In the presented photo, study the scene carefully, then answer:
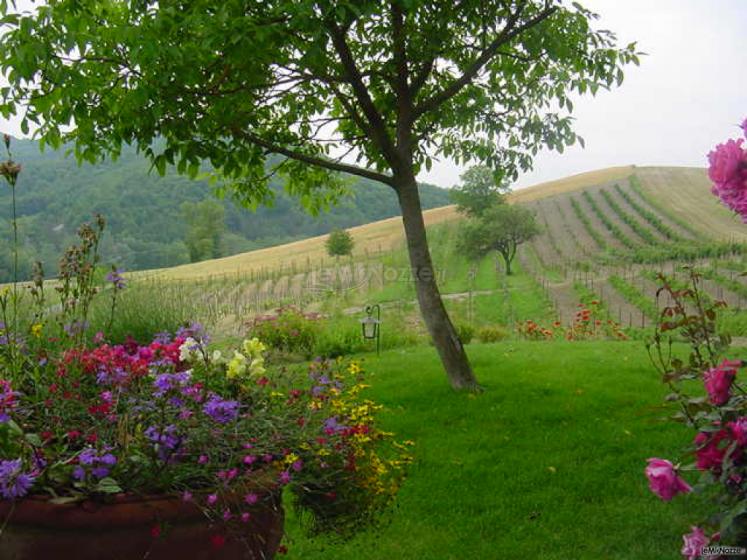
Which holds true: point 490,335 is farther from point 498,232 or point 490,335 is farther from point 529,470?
point 498,232

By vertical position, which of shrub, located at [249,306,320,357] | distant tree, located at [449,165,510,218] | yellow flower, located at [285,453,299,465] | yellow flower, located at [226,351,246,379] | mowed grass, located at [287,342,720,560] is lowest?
mowed grass, located at [287,342,720,560]

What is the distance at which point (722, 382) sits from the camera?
174 cm

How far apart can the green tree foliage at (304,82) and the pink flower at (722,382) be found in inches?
109

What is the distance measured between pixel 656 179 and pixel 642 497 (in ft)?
109

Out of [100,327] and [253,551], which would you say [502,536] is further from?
[100,327]

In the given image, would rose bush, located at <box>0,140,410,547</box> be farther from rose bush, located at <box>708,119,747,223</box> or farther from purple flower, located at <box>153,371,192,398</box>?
rose bush, located at <box>708,119,747,223</box>

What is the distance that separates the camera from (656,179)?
33.7m

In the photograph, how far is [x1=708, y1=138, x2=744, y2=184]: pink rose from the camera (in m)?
1.63

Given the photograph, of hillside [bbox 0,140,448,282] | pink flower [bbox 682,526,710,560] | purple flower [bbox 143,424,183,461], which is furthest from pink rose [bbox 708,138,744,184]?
hillside [bbox 0,140,448,282]

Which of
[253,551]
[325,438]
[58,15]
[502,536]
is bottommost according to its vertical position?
[502,536]

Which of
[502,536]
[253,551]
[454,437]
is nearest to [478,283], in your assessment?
[454,437]

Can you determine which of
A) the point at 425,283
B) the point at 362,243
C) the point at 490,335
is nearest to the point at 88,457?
the point at 425,283

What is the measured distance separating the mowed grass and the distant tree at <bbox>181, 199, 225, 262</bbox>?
122ft

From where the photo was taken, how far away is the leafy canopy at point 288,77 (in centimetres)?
388
